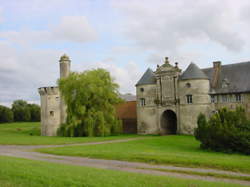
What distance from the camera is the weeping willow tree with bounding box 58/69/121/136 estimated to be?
137ft

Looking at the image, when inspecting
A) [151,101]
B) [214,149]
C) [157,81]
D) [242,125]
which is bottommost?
[214,149]

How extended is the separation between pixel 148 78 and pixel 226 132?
23.4 metres

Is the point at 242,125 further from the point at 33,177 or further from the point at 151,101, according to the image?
the point at 151,101

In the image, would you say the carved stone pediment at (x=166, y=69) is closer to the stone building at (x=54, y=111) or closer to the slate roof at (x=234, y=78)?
the slate roof at (x=234, y=78)

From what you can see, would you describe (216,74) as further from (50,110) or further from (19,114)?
(19,114)

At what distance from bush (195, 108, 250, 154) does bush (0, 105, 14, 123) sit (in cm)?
8035

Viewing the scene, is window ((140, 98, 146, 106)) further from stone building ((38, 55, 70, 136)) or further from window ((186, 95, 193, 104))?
stone building ((38, 55, 70, 136))

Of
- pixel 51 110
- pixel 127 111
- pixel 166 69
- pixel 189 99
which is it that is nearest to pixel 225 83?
pixel 189 99

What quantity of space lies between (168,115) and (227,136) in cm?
2245

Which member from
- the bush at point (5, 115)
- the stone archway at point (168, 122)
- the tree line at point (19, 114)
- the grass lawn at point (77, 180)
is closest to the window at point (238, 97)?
the stone archway at point (168, 122)

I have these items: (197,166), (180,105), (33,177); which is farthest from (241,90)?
(33,177)

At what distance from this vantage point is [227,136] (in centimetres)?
2427

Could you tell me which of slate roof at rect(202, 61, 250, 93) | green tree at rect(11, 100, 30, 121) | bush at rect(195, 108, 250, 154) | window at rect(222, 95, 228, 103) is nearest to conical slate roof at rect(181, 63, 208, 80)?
slate roof at rect(202, 61, 250, 93)

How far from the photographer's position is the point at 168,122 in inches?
1836
